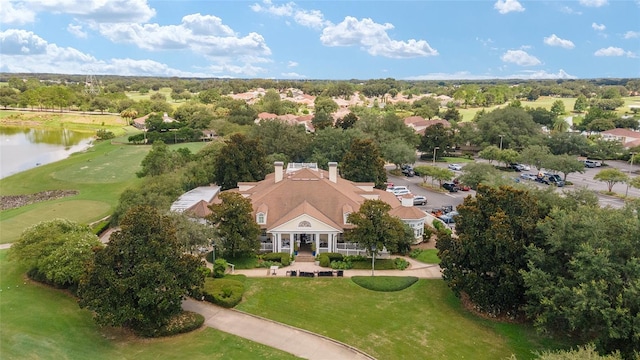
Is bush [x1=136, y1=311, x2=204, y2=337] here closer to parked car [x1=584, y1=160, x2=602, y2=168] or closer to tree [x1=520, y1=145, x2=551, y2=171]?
tree [x1=520, y1=145, x2=551, y2=171]

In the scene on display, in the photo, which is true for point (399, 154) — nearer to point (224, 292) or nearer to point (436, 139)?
point (436, 139)

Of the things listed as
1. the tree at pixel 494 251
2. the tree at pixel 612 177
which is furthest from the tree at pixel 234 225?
the tree at pixel 612 177

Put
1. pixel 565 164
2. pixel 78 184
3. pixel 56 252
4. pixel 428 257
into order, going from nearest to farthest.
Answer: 1. pixel 56 252
2. pixel 428 257
3. pixel 78 184
4. pixel 565 164

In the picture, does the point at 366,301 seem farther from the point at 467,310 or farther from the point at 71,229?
the point at 71,229

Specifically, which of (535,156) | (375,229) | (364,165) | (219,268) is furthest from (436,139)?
(219,268)

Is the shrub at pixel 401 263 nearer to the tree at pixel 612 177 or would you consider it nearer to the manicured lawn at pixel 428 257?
the manicured lawn at pixel 428 257

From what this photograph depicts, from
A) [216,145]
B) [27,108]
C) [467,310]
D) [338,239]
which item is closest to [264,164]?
[216,145]
